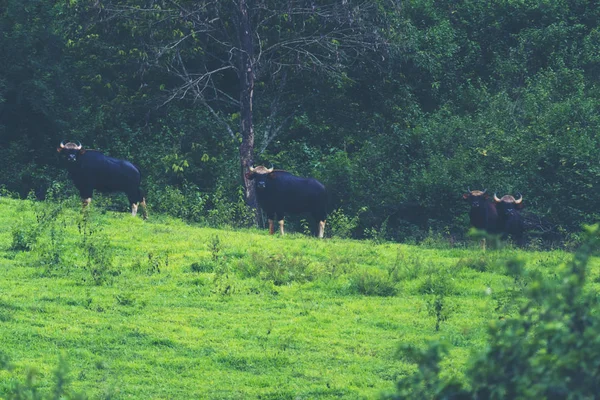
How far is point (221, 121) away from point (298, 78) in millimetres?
2884

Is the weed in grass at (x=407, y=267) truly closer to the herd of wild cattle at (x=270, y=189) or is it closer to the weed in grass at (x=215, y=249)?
the weed in grass at (x=215, y=249)

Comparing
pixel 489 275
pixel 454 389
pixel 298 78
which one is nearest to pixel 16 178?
pixel 298 78

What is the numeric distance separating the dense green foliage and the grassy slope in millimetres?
8182

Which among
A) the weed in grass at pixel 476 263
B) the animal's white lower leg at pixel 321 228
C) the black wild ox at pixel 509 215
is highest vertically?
the black wild ox at pixel 509 215

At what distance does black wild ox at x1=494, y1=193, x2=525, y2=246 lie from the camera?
2350 centimetres

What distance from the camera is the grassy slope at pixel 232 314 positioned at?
1176 centimetres

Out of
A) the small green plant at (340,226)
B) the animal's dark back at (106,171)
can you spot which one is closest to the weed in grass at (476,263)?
the small green plant at (340,226)

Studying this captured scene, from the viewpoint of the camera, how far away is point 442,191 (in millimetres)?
27422

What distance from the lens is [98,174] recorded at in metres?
24.4

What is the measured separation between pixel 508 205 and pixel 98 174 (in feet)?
33.4

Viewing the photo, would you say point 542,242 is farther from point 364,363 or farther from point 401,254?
point 364,363

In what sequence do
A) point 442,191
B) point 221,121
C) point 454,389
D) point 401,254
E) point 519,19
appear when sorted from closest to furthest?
1. point 454,389
2. point 401,254
3. point 442,191
4. point 221,121
5. point 519,19

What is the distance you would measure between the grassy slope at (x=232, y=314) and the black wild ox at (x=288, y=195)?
4.63 meters

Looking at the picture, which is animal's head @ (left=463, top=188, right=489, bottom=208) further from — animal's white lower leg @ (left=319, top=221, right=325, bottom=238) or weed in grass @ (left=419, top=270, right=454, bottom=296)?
weed in grass @ (left=419, top=270, right=454, bottom=296)
